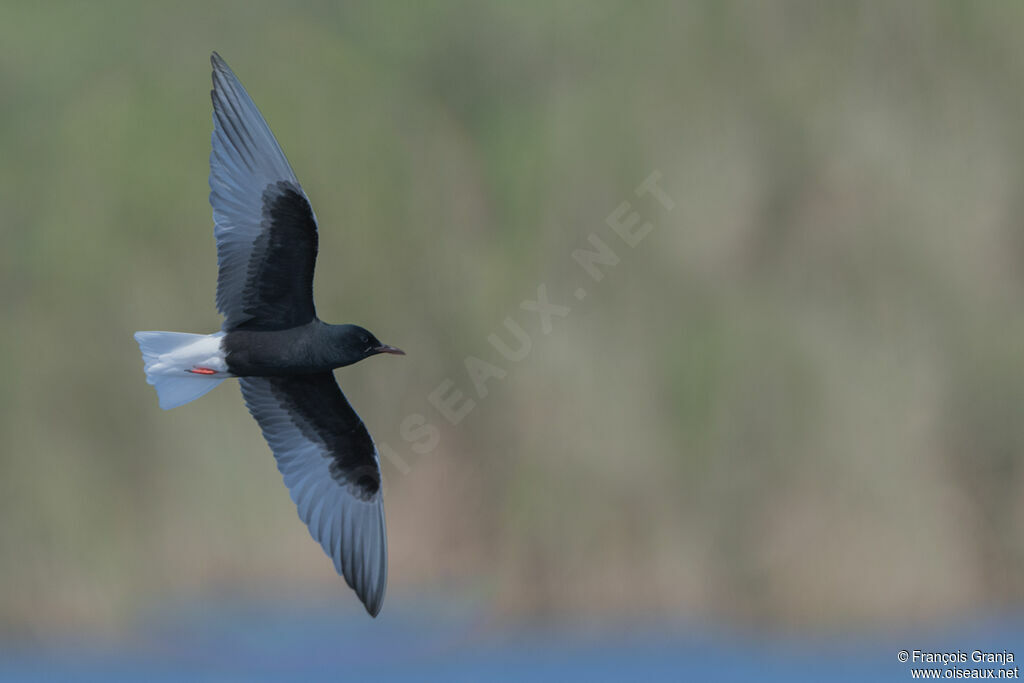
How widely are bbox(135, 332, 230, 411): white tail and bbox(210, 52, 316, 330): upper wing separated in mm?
161

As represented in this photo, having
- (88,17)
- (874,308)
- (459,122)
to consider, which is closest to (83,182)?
(88,17)

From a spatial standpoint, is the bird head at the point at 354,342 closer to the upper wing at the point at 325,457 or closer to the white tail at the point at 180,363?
the white tail at the point at 180,363

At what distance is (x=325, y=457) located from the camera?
215 inches

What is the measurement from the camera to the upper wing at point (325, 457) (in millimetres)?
5383

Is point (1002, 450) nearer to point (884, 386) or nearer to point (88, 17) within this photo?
point (884, 386)

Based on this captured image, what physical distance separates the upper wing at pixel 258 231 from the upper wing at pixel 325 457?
1.97 ft

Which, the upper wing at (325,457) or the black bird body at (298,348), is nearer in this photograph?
the black bird body at (298,348)

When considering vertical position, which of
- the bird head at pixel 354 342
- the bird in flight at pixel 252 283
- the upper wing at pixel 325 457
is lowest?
the upper wing at pixel 325 457

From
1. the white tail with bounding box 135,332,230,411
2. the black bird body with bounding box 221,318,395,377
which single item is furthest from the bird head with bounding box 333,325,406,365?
the white tail with bounding box 135,332,230,411

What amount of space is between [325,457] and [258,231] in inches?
46.4

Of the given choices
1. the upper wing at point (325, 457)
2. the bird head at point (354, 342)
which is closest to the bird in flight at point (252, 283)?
the bird head at point (354, 342)

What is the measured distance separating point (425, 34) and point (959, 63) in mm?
4393

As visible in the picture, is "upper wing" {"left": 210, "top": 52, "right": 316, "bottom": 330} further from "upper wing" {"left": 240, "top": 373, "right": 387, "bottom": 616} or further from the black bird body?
"upper wing" {"left": 240, "top": 373, "right": 387, "bottom": 616}

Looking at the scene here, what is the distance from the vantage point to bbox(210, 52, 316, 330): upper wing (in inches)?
189
